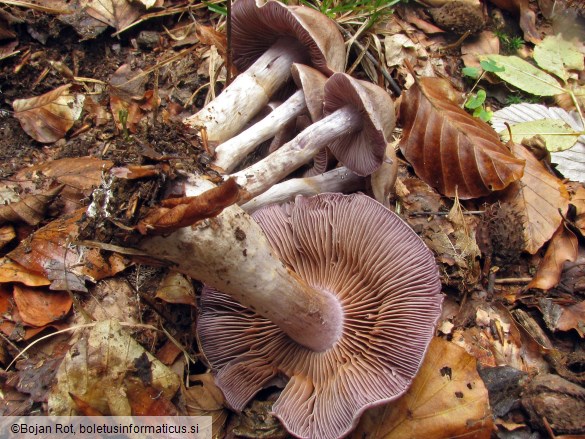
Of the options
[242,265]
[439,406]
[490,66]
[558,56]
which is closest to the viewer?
[242,265]

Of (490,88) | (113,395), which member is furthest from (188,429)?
(490,88)

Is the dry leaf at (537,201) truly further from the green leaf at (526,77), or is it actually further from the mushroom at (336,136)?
the mushroom at (336,136)

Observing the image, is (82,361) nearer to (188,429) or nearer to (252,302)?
(188,429)

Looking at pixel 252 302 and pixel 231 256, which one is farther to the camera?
pixel 252 302

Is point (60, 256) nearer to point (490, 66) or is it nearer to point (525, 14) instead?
point (490, 66)

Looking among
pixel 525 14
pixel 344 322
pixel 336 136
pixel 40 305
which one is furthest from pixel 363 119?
pixel 525 14

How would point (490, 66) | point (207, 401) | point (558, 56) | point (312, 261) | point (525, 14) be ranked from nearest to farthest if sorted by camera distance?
point (207, 401)
point (312, 261)
point (490, 66)
point (558, 56)
point (525, 14)
